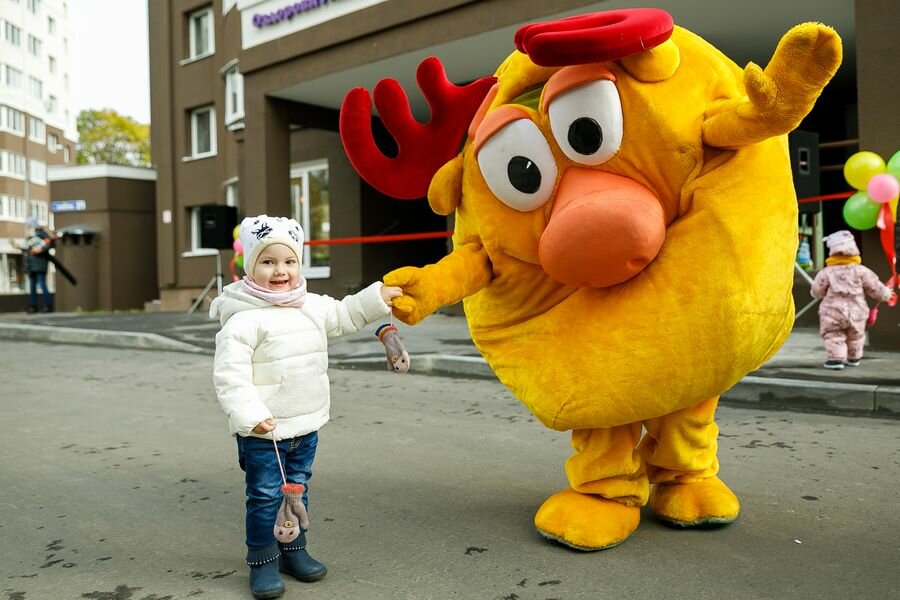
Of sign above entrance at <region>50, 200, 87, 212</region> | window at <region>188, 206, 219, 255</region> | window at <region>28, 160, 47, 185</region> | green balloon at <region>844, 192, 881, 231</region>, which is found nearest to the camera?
green balloon at <region>844, 192, 881, 231</region>

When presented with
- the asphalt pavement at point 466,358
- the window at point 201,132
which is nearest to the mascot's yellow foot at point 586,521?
the asphalt pavement at point 466,358

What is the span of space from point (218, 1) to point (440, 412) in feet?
62.9

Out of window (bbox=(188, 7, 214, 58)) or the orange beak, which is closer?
the orange beak

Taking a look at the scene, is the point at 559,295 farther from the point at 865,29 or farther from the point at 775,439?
the point at 865,29

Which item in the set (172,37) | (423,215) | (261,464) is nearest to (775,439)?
(261,464)

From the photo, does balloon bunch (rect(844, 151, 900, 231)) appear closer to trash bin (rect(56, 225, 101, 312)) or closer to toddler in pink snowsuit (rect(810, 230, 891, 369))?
toddler in pink snowsuit (rect(810, 230, 891, 369))

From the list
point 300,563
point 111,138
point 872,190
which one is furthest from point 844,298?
point 111,138

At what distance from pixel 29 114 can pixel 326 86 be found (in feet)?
174

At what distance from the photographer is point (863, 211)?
309 inches

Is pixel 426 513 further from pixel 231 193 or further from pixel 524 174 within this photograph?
pixel 231 193

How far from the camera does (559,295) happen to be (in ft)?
10.3

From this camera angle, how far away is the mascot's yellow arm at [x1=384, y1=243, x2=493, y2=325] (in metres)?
3.04

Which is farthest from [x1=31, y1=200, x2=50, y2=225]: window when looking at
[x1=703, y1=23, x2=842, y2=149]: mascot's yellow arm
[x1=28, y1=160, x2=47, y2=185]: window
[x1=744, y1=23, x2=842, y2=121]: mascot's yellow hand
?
[x1=744, y1=23, x2=842, y2=121]: mascot's yellow hand

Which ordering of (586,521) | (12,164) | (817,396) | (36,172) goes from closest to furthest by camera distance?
(586,521)
(817,396)
(12,164)
(36,172)
